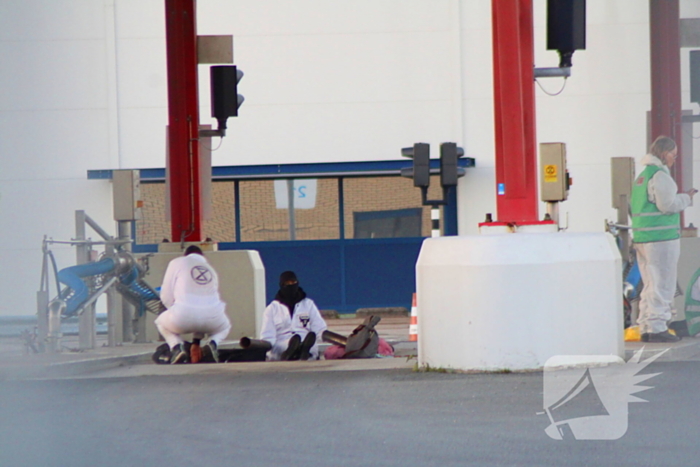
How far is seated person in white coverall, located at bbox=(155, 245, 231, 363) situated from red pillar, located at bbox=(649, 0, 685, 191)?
8.08m

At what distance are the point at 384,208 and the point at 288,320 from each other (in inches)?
428

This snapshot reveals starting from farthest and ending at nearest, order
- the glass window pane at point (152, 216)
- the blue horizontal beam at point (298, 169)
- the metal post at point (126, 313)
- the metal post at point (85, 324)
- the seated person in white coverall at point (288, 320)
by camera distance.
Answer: the glass window pane at point (152, 216), the blue horizontal beam at point (298, 169), the metal post at point (126, 313), the metal post at point (85, 324), the seated person in white coverall at point (288, 320)

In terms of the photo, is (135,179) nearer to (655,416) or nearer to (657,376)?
(657,376)

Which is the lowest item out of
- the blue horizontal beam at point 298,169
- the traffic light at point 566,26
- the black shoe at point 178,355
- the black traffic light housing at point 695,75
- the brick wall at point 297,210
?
the black shoe at point 178,355

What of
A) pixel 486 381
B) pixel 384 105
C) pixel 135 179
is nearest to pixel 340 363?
pixel 486 381

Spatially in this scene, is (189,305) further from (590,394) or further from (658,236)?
(590,394)

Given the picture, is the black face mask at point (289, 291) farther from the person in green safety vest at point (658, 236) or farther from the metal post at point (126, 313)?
the metal post at point (126, 313)

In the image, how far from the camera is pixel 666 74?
16.4m

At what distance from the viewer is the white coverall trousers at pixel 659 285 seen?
1095 cm

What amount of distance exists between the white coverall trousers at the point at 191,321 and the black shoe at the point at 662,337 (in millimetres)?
4323

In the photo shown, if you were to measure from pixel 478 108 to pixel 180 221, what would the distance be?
8.53m

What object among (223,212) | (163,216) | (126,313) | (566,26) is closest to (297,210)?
(223,212)

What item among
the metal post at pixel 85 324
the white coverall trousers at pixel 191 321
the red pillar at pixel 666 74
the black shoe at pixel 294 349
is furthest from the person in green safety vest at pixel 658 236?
→ the metal post at pixel 85 324

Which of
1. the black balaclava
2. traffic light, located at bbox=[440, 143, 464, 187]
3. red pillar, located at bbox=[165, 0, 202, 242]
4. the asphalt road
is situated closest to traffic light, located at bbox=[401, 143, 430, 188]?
traffic light, located at bbox=[440, 143, 464, 187]
